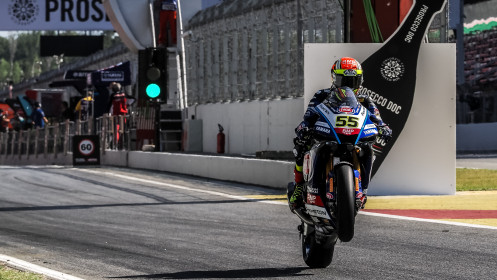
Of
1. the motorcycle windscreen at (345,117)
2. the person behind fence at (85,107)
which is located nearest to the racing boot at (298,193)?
the motorcycle windscreen at (345,117)

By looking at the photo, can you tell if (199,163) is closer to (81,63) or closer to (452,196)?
(452,196)

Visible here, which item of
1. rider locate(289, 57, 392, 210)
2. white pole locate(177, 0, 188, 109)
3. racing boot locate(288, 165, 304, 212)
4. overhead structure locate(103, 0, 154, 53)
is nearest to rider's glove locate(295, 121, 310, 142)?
rider locate(289, 57, 392, 210)

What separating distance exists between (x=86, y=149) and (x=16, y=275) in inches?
851

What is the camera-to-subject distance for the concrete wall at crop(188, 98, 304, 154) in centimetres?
2614

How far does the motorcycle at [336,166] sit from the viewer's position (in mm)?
8234

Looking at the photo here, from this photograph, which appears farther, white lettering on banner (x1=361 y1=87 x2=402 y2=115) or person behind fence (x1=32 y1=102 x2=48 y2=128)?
person behind fence (x1=32 y1=102 x2=48 y2=128)

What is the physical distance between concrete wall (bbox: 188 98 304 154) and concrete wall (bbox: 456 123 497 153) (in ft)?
25.9

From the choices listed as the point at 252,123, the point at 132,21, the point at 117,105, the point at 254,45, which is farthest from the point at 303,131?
the point at 132,21

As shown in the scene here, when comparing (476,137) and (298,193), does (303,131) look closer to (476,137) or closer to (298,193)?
(298,193)

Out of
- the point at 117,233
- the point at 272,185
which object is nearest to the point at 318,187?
the point at 117,233

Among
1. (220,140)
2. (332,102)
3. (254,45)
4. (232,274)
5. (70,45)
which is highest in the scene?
(70,45)

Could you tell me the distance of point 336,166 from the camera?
27.5 feet

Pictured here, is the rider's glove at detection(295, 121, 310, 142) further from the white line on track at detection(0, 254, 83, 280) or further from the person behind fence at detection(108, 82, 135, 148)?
the person behind fence at detection(108, 82, 135, 148)

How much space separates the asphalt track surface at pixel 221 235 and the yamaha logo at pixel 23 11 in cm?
4478
